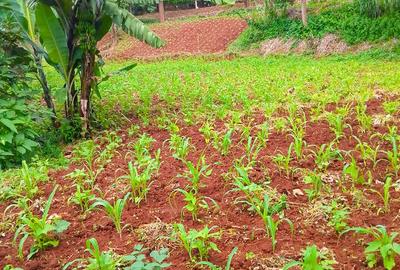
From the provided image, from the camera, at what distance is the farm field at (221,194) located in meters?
2.99

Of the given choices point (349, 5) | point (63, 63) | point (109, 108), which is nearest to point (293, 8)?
point (349, 5)

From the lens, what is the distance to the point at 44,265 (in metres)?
3.07

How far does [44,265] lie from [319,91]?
658 centimetres

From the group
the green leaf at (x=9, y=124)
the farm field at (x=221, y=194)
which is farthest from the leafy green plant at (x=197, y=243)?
the green leaf at (x=9, y=124)

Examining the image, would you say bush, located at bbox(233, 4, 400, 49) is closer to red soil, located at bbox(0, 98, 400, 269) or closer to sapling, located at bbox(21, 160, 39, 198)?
red soil, located at bbox(0, 98, 400, 269)

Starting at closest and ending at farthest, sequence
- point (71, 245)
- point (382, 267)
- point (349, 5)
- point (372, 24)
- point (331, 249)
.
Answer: point (382, 267) → point (331, 249) → point (71, 245) → point (372, 24) → point (349, 5)

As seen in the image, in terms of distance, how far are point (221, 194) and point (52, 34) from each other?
3960mm

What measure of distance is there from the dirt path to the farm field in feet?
54.2

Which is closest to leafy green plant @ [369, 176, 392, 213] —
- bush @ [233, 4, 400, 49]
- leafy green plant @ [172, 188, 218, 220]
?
leafy green plant @ [172, 188, 218, 220]

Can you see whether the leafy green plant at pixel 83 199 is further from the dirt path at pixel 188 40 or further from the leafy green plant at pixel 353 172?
the dirt path at pixel 188 40

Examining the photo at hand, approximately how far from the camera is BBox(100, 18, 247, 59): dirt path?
911 inches

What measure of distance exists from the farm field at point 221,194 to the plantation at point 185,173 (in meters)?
0.02

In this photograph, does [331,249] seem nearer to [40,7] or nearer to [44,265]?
[44,265]

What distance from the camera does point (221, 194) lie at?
12.7 ft
